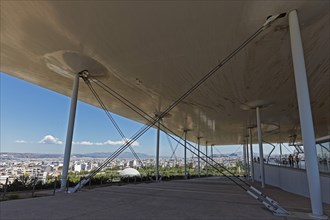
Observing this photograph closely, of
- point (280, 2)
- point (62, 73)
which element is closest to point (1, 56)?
point (62, 73)

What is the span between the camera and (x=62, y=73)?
36.3 feet

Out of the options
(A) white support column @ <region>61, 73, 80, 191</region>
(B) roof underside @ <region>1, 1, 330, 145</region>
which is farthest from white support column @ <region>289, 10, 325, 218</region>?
(A) white support column @ <region>61, 73, 80, 191</region>

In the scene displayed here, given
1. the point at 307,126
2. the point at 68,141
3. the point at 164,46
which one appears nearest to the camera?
the point at 307,126

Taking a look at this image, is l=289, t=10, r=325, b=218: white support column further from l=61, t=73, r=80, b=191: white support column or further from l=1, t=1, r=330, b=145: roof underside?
l=61, t=73, r=80, b=191: white support column

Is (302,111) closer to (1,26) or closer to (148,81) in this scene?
(148,81)

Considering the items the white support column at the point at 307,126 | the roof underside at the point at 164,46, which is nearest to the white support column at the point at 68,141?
the roof underside at the point at 164,46

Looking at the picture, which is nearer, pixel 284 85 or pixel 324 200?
pixel 324 200

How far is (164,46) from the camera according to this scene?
839 cm

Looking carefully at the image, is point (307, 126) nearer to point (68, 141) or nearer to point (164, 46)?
point (164, 46)

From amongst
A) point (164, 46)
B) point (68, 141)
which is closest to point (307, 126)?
point (164, 46)

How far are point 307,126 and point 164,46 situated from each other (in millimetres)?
4998

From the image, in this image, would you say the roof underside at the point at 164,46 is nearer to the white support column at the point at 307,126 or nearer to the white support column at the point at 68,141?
the white support column at the point at 307,126

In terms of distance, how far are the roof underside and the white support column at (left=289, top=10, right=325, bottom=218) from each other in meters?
0.84

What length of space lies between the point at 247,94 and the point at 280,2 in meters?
7.51
